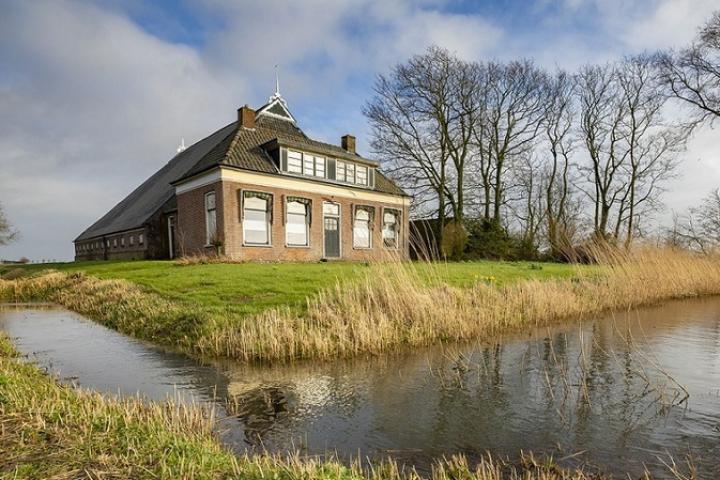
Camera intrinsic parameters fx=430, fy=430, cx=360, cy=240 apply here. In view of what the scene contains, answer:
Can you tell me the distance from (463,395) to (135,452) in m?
3.33

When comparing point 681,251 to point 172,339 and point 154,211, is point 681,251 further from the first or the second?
point 154,211

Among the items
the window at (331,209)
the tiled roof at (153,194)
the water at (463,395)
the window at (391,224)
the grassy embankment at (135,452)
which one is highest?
the tiled roof at (153,194)

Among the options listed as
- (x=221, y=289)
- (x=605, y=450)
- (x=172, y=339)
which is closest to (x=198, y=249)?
(x=221, y=289)

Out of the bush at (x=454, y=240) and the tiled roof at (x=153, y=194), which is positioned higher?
the tiled roof at (x=153, y=194)

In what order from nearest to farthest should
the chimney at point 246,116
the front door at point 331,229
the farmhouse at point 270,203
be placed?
the farmhouse at point 270,203 < the chimney at point 246,116 < the front door at point 331,229

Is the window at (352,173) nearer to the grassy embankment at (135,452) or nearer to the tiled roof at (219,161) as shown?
the tiled roof at (219,161)

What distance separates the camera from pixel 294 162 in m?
20.7

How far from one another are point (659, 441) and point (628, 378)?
188 cm

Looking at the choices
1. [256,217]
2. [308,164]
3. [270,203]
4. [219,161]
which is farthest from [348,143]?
[219,161]

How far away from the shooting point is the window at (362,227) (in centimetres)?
2303

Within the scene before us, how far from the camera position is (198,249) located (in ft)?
65.1

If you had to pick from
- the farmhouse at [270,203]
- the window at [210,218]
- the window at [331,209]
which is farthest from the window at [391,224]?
the window at [210,218]

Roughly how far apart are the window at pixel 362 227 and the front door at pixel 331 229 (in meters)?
1.12

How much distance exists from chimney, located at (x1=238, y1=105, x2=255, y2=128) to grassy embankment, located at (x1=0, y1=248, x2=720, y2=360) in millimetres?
11951
